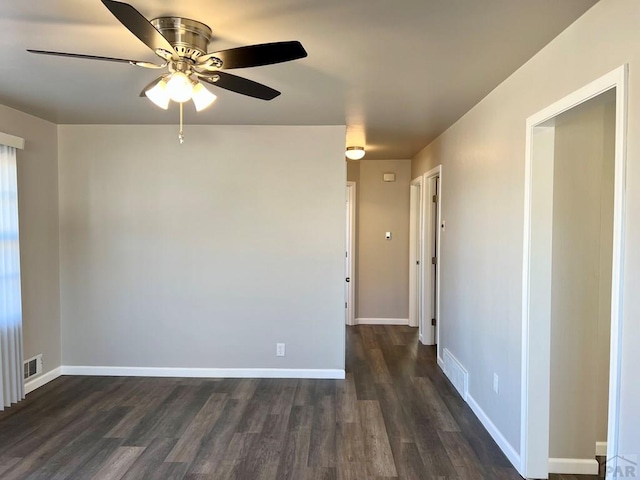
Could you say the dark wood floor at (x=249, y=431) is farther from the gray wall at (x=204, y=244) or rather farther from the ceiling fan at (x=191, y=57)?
the ceiling fan at (x=191, y=57)

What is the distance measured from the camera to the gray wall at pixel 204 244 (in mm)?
3830

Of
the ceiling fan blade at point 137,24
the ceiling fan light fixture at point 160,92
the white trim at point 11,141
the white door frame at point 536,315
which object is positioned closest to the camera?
the ceiling fan blade at point 137,24

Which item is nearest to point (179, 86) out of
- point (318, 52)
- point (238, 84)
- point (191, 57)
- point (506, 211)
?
point (191, 57)

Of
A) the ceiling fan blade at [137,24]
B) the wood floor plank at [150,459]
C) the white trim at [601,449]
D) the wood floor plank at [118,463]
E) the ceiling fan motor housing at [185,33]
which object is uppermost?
the ceiling fan motor housing at [185,33]

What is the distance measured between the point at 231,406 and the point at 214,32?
2.74 m

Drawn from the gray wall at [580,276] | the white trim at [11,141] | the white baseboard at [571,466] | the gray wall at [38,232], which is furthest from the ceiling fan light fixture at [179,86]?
the white baseboard at [571,466]

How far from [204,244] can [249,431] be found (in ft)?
5.79

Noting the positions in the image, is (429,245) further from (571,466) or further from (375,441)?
(571,466)

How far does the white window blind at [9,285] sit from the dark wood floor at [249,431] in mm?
257

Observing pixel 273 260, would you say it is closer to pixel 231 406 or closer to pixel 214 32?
pixel 231 406

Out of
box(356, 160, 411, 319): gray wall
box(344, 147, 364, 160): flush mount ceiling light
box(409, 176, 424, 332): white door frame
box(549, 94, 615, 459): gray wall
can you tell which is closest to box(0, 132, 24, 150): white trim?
box(344, 147, 364, 160): flush mount ceiling light

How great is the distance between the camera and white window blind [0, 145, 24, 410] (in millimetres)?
3090

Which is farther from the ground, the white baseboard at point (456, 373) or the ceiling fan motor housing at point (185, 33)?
the ceiling fan motor housing at point (185, 33)

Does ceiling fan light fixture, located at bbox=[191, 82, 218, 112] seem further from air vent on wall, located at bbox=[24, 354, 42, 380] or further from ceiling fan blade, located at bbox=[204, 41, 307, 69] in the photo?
air vent on wall, located at bbox=[24, 354, 42, 380]
